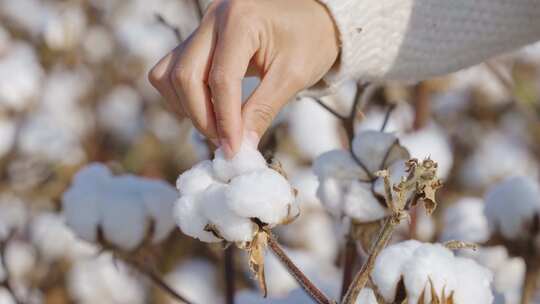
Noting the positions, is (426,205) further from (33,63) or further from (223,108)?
(33,63)

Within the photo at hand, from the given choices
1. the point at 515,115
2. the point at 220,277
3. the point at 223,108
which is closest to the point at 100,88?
the point at 220,277

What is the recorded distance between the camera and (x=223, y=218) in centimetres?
73

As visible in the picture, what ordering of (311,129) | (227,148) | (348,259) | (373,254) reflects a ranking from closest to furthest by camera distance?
1. (373,254)
2. (227,148)
3. (348,259)
4. (311,129)

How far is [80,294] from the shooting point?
2482 millimetres

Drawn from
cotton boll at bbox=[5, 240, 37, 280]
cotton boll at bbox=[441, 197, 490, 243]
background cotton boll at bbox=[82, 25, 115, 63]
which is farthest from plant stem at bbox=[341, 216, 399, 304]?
background cotton boll at bbox=[82, 25, 115, 63]

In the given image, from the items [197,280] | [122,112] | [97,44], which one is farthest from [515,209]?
[97,44]

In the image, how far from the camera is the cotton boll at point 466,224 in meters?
1.51

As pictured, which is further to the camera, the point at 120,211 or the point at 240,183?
the point at 120,211

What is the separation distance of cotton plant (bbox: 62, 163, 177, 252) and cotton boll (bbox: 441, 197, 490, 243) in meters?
0.50

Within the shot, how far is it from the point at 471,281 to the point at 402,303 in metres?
0.07

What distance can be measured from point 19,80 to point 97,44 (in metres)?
0.56

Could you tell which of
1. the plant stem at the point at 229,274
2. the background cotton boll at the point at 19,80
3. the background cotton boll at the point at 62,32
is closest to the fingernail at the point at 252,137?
the plant stem at the point at 229,274

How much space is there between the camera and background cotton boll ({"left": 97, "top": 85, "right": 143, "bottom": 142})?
3166mm

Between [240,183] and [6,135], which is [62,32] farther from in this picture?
[240,183]
